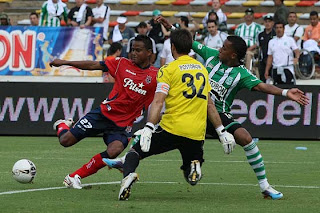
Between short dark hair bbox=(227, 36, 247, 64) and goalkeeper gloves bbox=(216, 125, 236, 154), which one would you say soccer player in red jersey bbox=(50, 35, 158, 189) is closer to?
short dark hair bbox=(227, 36, 247, 64)

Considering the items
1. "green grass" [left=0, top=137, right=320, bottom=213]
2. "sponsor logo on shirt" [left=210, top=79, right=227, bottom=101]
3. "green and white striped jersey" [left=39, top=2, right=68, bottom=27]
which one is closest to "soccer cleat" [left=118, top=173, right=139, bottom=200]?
"green grass" [left=0, top=137, right=320, bottom=213]

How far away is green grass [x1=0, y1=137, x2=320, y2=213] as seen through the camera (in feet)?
31.0

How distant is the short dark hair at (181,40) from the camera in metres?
9.80

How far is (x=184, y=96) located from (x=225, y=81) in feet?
3.84

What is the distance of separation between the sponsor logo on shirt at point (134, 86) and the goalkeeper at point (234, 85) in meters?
0.88

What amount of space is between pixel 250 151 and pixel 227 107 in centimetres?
74

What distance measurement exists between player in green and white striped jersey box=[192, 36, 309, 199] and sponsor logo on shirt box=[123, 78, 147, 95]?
0.87 meters

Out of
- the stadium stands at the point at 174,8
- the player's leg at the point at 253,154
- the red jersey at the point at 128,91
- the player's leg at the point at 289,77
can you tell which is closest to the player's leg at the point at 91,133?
the red jersey at the point at 128,91

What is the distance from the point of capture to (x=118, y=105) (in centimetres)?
1122

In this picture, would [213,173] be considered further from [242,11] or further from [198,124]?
[242,11]

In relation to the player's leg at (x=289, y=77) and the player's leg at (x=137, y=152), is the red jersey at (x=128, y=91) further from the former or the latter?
the player's leg at (x=289, y=77)

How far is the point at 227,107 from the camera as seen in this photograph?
10906mm

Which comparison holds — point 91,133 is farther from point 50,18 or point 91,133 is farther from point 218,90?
point 50,18

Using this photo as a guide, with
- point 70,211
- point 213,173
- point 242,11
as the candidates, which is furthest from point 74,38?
point 70,211
